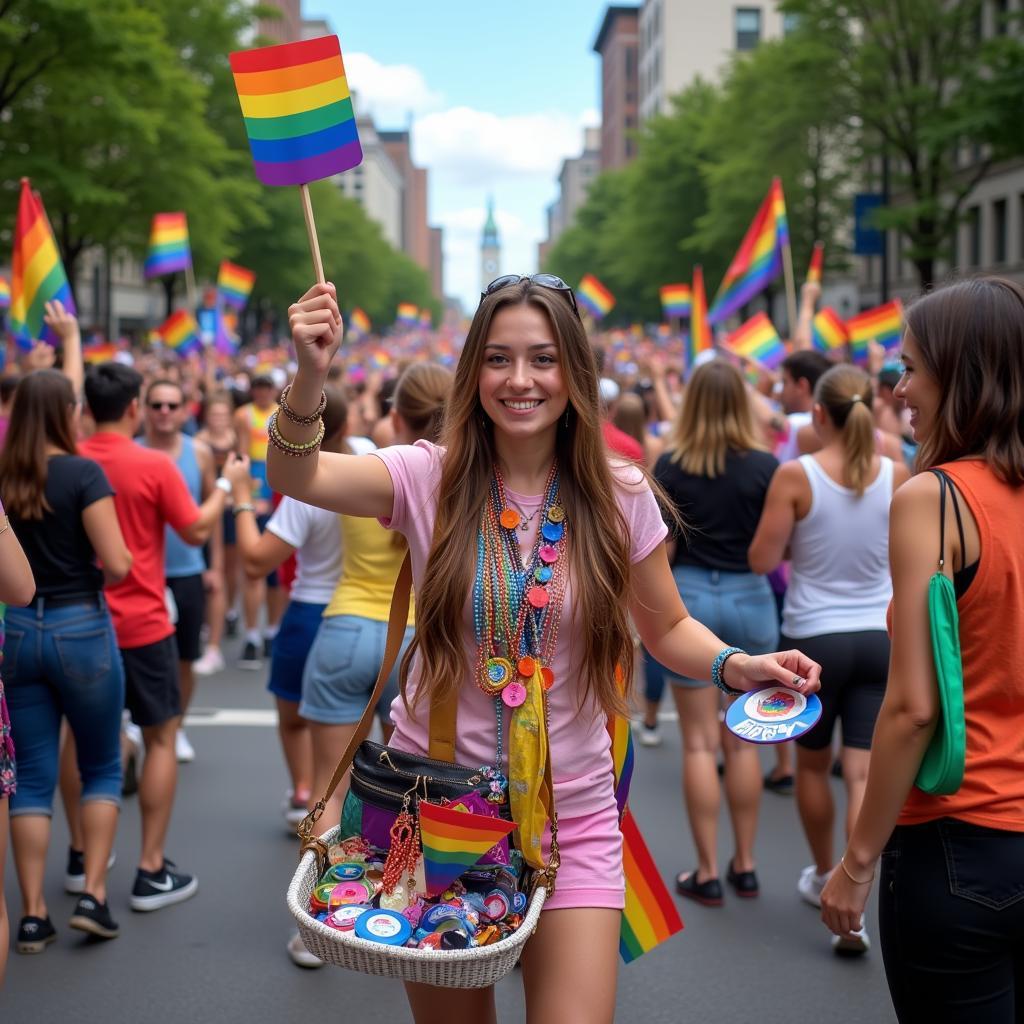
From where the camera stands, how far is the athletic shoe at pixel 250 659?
9867 mm

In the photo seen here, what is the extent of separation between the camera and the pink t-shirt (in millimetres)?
2801

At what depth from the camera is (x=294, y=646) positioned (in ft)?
18.1

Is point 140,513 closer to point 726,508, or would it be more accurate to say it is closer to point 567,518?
point 726,508

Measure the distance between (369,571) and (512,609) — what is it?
2.27 m

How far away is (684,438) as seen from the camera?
5.70 metres

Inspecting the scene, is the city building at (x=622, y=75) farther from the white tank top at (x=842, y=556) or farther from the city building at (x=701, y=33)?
the white tank top at (x=842, y=556)

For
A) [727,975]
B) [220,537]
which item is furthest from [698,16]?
[727,975]

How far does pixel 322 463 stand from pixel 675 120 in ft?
176

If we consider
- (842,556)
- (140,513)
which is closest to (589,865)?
(842,556)

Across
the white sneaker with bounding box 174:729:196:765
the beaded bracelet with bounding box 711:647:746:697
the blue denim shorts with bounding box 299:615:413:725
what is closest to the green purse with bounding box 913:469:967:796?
Answer: the beaded bracelet with bounding box 711:647:746:697

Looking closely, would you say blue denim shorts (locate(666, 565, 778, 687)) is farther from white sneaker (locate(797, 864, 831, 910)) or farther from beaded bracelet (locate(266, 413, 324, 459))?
beaded bracelet (locate(266, 413, 324, 459))

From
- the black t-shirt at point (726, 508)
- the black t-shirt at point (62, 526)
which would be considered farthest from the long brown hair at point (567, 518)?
the black t-shirt at point (726, 508)

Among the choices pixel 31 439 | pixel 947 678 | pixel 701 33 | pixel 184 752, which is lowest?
pixel 184 752

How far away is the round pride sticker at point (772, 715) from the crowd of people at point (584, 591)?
36 mm
